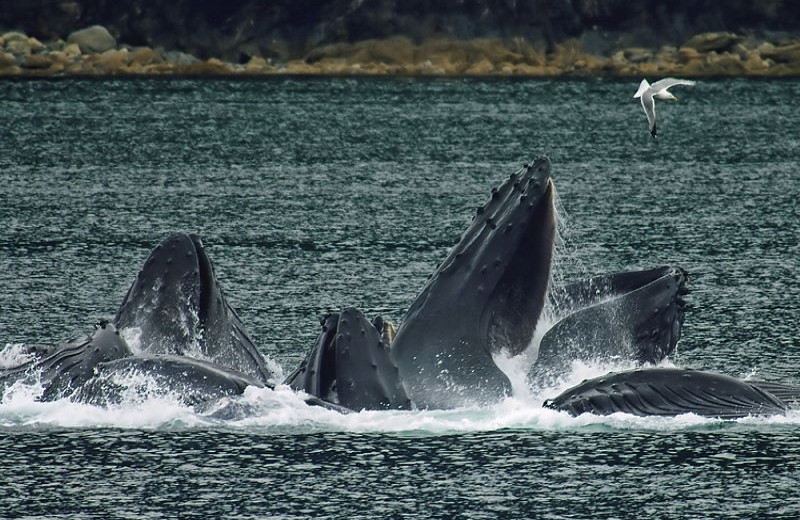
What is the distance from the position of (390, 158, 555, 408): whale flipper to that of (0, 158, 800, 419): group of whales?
0.02 metres

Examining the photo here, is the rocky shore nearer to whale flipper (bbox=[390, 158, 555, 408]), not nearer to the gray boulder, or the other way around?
the gray boulder

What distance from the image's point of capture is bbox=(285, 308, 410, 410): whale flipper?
17.0 meters

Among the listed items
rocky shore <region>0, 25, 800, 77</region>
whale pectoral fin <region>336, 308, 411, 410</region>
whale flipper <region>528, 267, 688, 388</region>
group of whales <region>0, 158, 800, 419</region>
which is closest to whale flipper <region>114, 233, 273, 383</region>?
group of whales <region>0, 158, 800, 419</region>

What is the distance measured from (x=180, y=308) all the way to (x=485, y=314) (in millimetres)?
3444

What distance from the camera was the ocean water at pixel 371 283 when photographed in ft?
53.5

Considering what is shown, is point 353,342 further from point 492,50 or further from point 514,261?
point 492,50

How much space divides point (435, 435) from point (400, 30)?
112044 mm

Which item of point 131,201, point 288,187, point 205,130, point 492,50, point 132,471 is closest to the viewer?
point 132,471

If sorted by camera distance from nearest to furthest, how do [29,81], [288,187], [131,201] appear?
[131,201]
[288,187]
[29,81]

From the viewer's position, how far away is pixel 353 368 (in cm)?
1714

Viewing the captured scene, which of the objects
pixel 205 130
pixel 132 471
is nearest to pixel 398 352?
pixel 132 471

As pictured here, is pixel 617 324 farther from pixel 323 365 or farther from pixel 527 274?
pixel 323 365

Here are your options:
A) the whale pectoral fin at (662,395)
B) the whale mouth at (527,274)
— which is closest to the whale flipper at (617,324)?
the whale mouth at (527,274)

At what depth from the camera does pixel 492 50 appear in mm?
127562
